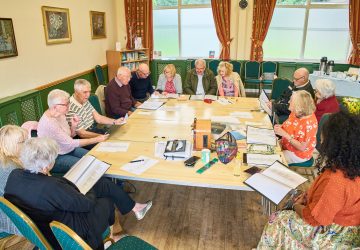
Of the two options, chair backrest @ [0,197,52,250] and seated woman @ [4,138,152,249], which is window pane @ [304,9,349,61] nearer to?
seated woman @ [4,138,152,249]

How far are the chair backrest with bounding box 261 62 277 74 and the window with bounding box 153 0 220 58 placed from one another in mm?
1268

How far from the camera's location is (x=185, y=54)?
7.76 m

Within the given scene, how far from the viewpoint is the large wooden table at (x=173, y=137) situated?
200 cm

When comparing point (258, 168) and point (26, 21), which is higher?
point (26, 21)

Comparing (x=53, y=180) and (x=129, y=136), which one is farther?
A: (x=129, y=136)

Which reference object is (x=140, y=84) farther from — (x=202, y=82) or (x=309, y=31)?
(x=309, y=31)

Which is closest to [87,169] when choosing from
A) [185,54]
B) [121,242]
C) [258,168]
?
[121,242]

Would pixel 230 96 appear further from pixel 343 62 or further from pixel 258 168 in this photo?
pixel 343 62

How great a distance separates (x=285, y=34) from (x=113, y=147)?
6187mm

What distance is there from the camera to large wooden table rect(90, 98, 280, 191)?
2.00 m

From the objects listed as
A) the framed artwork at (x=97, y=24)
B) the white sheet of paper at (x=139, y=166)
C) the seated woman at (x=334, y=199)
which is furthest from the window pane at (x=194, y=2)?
the seated woman at (x=334, y=199)

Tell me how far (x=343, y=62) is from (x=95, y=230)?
730cm

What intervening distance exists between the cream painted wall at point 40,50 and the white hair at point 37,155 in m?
2.70

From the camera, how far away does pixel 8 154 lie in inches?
76.9
